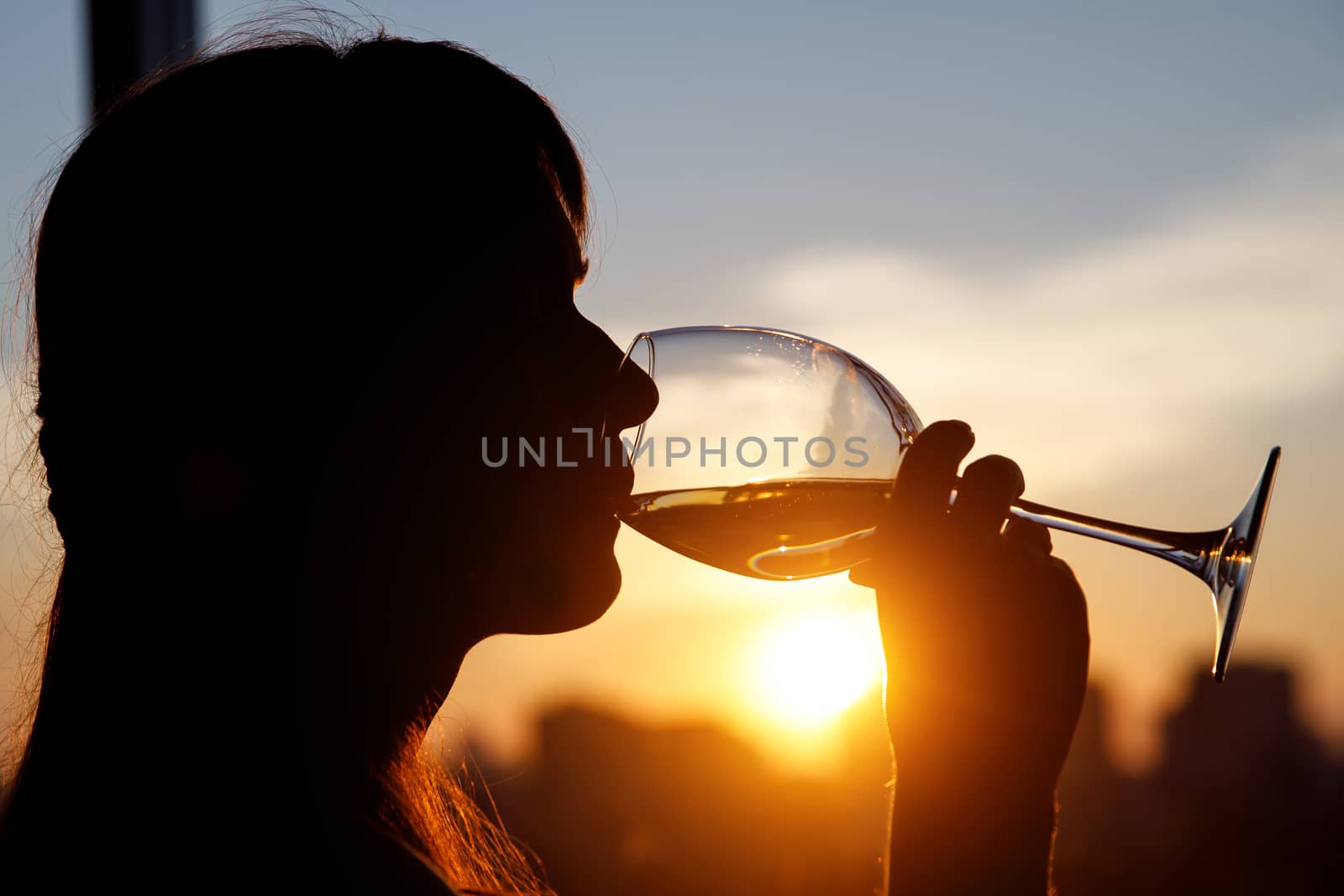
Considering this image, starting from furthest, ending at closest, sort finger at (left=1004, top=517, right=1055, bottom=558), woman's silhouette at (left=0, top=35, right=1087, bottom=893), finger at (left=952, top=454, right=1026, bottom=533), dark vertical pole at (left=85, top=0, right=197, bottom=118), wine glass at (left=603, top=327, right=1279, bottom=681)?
1. dark vertical pole at (left=85, top=0, right=197, bottom=118)
2. finger at (left=1004, top=517, right=1055, bottom=558)
3. finger at (left=952, top=454, right=1026, bottom=533)
4. wine glass at (left=603, top=327, right=1279, bottom=681)
5. woman's silhouette at (left=0, top=35, right=1087, bottom=893)

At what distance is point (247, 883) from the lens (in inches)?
36.2

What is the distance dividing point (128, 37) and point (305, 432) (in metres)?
1.13

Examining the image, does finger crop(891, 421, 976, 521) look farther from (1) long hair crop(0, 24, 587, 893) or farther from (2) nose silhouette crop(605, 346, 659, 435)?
(1) long hair crop(0, 24, 587, 893)

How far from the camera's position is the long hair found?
3.96 feet

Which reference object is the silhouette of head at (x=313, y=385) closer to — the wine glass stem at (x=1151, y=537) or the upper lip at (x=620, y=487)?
Answer: the upper lip at (x=620, y=487)

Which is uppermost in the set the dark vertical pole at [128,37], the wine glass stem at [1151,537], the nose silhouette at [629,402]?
the dark vertical pole at [128,37]

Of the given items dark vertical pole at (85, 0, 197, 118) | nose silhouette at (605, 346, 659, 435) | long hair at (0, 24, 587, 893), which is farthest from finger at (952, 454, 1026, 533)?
dark vertical pole at (85, 0, 197, 118)

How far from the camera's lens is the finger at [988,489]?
1488 millimetres

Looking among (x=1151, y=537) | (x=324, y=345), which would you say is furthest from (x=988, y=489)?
(x=324, y=345)

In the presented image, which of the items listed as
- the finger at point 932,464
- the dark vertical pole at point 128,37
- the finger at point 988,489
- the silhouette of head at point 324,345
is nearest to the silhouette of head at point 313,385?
the silhouette of head at point 324,345

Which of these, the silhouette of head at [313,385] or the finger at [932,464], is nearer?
the silhouette of head at [313,385]

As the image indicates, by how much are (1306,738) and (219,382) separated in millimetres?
56271

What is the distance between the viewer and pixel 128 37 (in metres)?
1.98

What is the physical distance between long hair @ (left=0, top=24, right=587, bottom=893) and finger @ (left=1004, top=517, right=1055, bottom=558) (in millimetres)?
840
